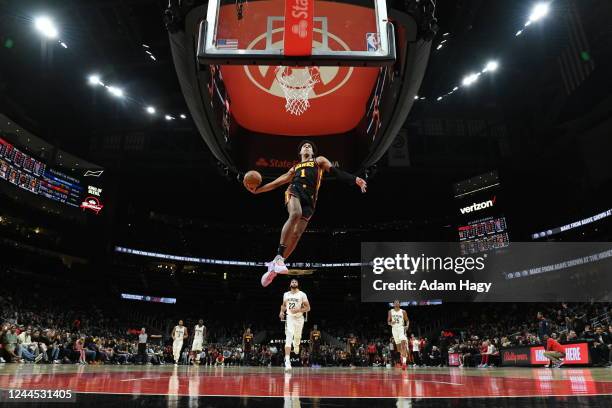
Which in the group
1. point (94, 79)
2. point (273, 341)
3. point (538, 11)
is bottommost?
point (273, 341)

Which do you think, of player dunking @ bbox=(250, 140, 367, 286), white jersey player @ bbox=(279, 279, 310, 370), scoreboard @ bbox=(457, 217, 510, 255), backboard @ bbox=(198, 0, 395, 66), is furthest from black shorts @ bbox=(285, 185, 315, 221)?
scoreboard @ bbox=(457, 217, 510, 255)

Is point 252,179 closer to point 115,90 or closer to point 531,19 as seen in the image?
point 531,19

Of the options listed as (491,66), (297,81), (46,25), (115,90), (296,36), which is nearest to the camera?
(296,36)

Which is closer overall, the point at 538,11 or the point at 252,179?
the point at 252,179

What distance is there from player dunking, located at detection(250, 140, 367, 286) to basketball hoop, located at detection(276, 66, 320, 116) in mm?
3718

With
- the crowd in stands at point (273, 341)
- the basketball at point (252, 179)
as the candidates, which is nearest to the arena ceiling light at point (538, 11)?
the crowd in stands at point (273, 341)

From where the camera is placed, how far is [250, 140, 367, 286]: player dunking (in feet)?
15.8

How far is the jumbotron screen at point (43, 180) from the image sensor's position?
A: 20.0 m

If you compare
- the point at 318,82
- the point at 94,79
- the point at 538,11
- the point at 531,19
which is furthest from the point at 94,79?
the point at 538,11

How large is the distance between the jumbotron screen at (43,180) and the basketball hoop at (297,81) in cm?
1672

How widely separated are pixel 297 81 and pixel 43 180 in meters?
18.5

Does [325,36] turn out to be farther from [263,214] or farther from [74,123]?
[263,214]

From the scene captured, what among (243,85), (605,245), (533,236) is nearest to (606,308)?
(605,245)

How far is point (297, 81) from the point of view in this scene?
29.1 feet
